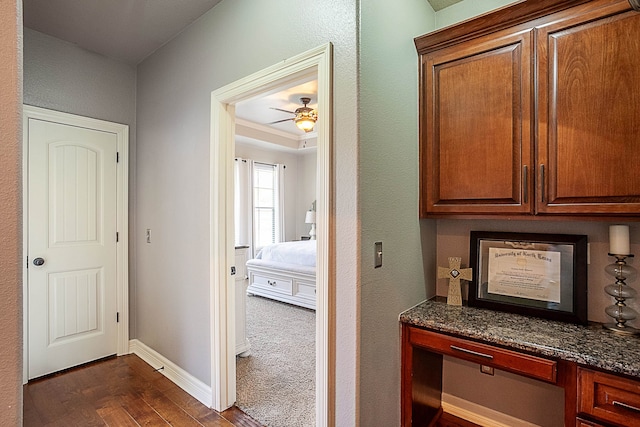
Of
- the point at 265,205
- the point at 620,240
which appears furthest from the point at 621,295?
the point at 265,205

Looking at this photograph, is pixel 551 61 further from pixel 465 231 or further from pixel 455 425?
pixel 455 425

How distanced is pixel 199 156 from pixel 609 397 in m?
2.53

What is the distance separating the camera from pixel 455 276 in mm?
1948

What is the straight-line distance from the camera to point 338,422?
5.19ft

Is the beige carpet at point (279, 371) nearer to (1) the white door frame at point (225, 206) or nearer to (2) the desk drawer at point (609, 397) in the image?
(1) the white door frame at point (225, 206)

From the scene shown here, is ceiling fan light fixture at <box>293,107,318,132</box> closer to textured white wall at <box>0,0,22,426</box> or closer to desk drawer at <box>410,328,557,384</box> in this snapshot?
desk drawer at <box>410,328,557,384</box>

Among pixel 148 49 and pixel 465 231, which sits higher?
pixel 148 49

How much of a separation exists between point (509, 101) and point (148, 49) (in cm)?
279

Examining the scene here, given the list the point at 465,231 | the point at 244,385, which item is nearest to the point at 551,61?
the point at 465,231

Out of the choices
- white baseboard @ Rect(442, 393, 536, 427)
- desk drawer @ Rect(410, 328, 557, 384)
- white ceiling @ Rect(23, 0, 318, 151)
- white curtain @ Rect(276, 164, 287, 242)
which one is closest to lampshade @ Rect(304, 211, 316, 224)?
white curtain @ Rect(276, 164, 287, 242)

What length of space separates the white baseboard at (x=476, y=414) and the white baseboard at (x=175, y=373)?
1573 mm

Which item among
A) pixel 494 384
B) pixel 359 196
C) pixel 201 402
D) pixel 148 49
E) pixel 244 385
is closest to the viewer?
pixel 359 196

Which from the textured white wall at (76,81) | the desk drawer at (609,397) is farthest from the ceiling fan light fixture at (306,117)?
the desk drawer at (609,397)

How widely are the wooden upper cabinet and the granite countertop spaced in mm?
546
